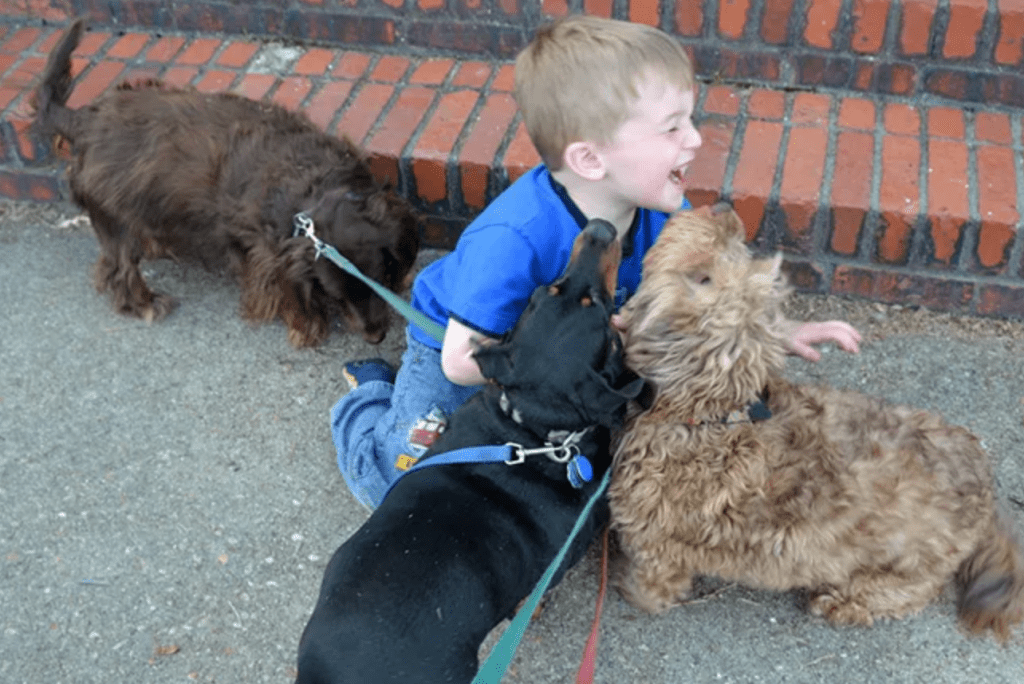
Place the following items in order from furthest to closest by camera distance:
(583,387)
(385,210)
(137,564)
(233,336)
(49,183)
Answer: (49,183), (233,336), (385,210), (137,564), (583,387)

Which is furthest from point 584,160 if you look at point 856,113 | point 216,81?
point 216,81

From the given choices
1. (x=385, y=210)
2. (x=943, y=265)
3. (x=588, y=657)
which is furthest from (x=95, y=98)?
(x=943, y=265)

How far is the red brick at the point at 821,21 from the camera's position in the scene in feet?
11.8

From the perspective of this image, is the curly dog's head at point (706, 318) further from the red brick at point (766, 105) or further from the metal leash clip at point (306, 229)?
the red brick at point (766, 105)

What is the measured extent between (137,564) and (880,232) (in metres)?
2.57

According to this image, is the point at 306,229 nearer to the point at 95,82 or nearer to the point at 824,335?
the point at 95,82

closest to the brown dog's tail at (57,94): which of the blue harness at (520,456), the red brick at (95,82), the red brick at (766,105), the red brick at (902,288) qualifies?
the red brick at (95,82)

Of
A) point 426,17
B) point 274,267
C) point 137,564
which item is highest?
point 426,17

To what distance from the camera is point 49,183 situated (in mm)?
4141

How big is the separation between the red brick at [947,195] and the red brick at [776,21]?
64cm

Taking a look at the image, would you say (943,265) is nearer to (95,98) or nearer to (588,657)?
(588,657)

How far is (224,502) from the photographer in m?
3.24

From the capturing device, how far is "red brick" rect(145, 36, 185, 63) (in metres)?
4.18

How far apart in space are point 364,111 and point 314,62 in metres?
0.41
